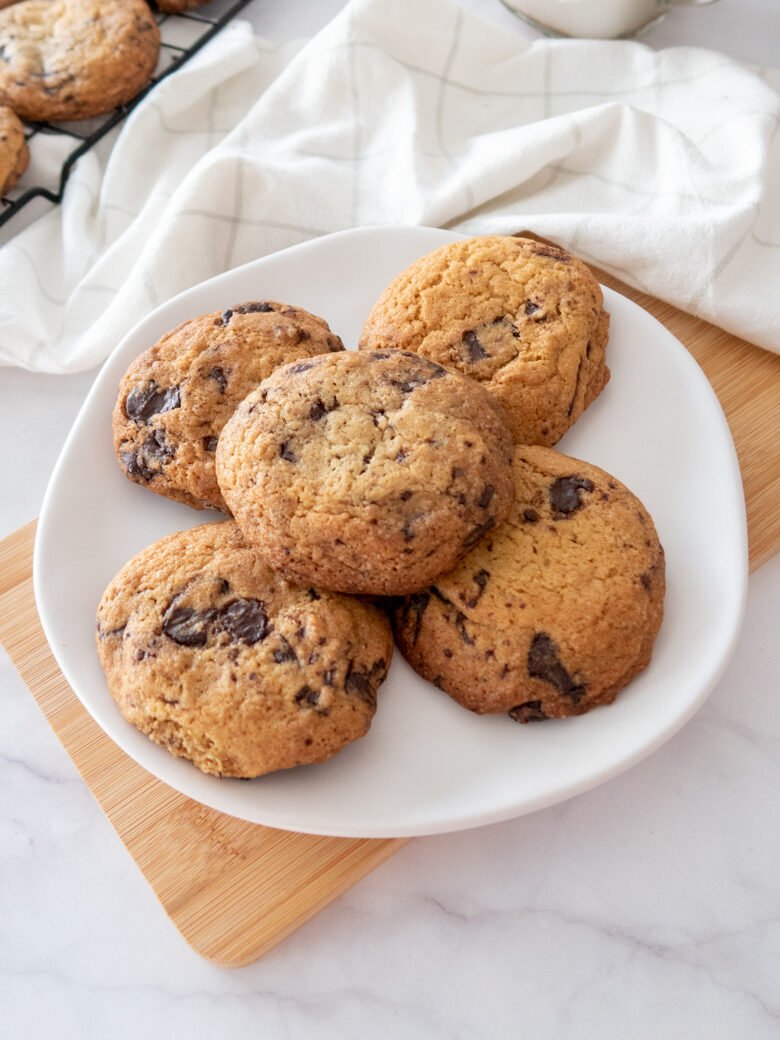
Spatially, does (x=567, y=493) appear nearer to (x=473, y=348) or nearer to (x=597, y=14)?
(x=473, y=348)

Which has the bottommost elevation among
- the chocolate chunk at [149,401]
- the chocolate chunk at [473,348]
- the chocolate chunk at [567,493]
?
the chocolate chunk at [567,493]

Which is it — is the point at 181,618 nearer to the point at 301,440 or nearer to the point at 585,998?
the point at 301,440

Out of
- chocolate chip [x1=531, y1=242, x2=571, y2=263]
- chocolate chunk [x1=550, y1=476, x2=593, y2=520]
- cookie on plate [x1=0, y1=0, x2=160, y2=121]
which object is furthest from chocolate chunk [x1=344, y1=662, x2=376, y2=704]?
cookie on plate [x1=0, y1=0, x2=160, y2=121]

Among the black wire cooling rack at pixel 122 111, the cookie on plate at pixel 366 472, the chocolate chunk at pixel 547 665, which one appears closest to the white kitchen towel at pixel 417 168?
the black wire cooling rack at pixel 122 111

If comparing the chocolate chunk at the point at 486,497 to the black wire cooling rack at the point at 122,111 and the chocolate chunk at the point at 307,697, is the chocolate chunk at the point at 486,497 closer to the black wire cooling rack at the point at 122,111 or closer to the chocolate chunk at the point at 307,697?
the chocolate chunk at the point at 307,697

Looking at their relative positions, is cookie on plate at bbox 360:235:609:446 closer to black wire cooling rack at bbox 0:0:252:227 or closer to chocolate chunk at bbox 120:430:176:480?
chocolate chunk at bbox 120:430:176:480

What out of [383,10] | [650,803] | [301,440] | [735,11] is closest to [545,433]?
[301,440]
